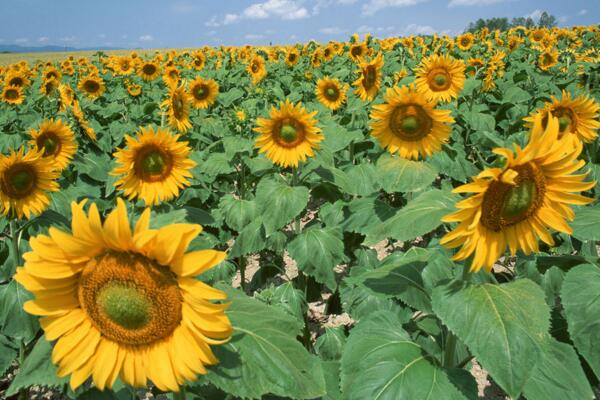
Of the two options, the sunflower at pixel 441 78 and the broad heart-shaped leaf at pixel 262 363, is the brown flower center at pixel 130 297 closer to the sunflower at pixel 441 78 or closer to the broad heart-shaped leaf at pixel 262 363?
the broad heart-shaped leaf at pixel 262 363

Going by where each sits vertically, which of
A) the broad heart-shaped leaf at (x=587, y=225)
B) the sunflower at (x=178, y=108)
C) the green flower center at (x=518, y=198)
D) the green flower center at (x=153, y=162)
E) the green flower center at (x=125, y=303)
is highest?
the sunflower at (x=178, y=108)

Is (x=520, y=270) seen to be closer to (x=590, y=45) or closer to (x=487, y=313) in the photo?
(x=487, y=313)

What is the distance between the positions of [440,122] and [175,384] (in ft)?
9.86

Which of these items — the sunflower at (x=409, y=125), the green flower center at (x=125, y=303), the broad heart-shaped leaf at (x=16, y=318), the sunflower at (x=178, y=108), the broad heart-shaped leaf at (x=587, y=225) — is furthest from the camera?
the sunflower at (x=178, y=108)

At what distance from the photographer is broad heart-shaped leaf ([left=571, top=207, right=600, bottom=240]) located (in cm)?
204

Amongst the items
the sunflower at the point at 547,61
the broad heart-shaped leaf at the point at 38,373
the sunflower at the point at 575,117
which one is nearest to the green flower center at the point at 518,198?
the broad heart-shaped leaf at the point at 38,373

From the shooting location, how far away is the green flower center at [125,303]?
1290mm

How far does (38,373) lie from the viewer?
4.58 feet

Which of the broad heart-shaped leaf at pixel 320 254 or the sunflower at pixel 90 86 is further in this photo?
the sunflower at pixel 90 86

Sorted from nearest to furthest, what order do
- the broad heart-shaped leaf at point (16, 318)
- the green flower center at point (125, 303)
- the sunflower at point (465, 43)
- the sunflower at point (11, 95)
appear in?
the green flower center at point (125, 303) < the broad heart-shaped leaf at point (16, 318) < the sunflower at point (11, 95) < the sunflower at point (465, 43)

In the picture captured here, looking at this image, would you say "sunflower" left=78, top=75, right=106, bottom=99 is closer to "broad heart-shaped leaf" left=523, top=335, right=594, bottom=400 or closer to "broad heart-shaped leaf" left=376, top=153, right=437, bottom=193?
"broad heart-shaped leaf" left=376, top=153, right=437, bottom=193

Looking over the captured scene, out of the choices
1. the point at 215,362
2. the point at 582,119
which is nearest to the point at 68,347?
the point at 215,362

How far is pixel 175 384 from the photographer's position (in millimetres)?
1269

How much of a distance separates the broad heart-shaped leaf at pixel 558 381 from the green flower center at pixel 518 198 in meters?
0.53
